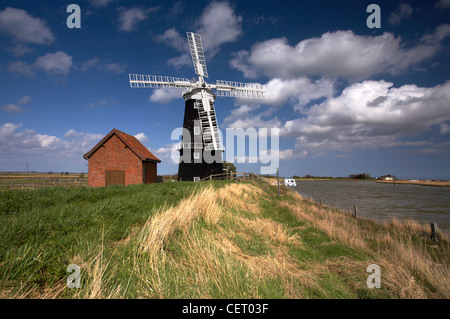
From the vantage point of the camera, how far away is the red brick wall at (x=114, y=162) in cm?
2073

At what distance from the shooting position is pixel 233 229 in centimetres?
602

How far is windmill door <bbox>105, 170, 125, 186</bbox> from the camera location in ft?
67.5

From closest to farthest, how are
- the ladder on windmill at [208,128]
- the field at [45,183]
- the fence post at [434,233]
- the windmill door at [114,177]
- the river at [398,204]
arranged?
the fence post at [434,233] → the river at [398,204] → the windmill door at [114,177] → the field at [45,183] → the ladder on windmill at [208,128]

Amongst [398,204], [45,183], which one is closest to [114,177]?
[45,183]

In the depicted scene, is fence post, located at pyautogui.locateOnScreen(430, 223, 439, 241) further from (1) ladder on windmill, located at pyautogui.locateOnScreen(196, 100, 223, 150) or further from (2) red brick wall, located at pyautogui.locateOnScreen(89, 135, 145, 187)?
(2) red brick wall, located at pyautogui.locateOnScreen(89, 135, 145, 187)

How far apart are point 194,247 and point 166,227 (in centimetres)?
84

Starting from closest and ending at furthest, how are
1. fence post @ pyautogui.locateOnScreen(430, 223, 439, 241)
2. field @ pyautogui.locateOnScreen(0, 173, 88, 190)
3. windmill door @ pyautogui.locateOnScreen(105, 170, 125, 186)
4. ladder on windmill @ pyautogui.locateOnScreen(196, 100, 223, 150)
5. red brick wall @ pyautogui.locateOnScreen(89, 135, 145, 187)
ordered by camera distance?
fence post @ pyautogui.locateOnScreen(430, 223, 439, 241) < windmill door @ pyautogui.locateOnScreen(105, 170, 125, 186) < red brick wall @ pyautogui.locateOnScreen(89, 135, 145, 187) < field @ pyautogui.locateOnScreen(0, 173, 88, 190) < ladder on windmill @ pyautogui.locateOnScreen(196, 100, 223, 150)

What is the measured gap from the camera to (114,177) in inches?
811

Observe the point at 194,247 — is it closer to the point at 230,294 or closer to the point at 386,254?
the point at 230,294

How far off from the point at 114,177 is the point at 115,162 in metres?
1.38

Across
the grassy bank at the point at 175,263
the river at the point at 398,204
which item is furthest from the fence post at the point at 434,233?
the grassy bank at the point at 175,263

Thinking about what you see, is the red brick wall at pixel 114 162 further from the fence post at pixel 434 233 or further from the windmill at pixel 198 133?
the fence post at pixel 434 233

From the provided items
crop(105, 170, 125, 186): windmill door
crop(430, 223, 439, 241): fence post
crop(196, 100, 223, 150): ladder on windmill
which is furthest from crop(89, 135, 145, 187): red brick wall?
crop(430, 223, 439, 241): fence post
